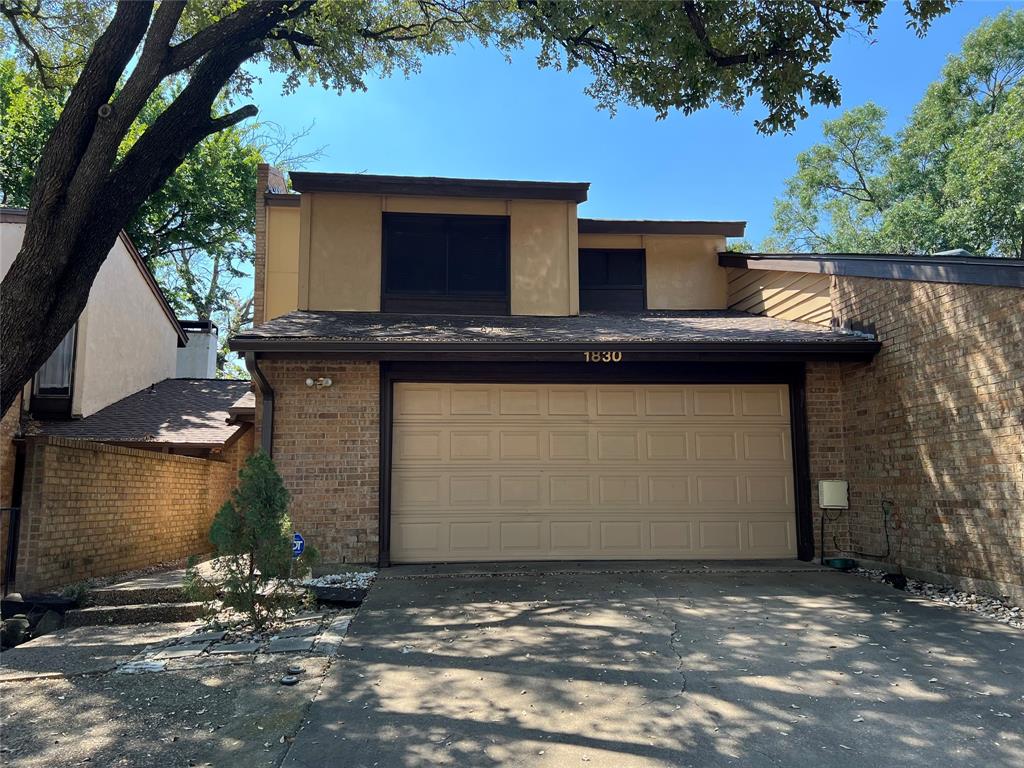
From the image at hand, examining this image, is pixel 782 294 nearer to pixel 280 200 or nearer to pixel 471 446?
pixel 471 446

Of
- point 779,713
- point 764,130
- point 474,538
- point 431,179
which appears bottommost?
point 779,713

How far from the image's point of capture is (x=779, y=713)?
3.81m

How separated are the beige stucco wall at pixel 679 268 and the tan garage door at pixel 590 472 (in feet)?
9.94

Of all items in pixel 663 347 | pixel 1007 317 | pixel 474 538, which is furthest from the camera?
pixel 474 538

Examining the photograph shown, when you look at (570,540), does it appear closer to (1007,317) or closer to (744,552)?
(744,552)

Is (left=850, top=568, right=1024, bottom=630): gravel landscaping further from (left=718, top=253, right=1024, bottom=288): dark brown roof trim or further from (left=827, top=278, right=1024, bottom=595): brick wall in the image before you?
(left=718, top=253, right=1024, bottom=288): dark brown roof trim

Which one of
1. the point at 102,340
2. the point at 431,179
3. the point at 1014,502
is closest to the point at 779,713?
the point at 1014,502

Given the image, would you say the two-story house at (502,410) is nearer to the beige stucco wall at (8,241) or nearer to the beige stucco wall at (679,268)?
the beige stucco wall at (679,268)

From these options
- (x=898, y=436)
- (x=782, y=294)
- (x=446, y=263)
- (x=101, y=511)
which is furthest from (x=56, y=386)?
(x=898, y=436)

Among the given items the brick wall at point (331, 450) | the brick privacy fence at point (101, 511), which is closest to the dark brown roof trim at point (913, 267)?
the brick wall at point (331, 450)

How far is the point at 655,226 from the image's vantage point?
36.4ft

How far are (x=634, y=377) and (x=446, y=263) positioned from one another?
11.3ft

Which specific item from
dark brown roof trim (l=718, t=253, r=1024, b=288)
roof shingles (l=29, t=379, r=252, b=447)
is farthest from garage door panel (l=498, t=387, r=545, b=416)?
roof shingles (l=29, t=379, r=252, b=447)

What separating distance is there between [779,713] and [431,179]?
8.04 m
